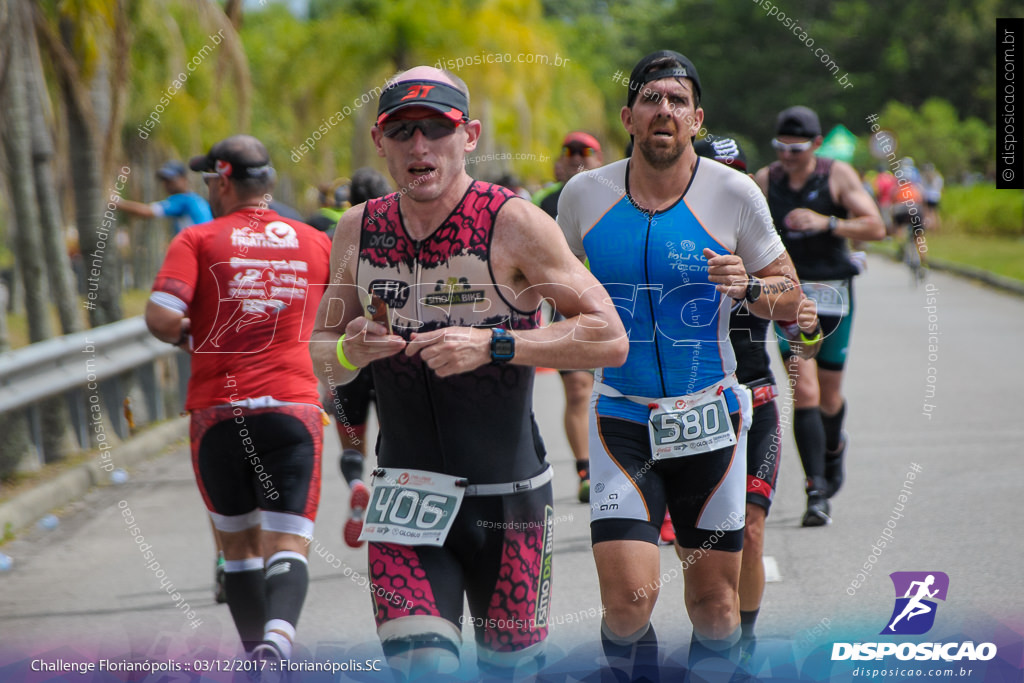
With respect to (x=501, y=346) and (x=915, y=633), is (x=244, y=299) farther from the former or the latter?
(x=915, y=633)

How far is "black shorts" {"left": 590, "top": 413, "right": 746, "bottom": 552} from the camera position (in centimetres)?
412

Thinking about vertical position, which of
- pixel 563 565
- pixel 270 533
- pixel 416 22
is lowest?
pixel 563 565

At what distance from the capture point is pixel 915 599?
4965 mm

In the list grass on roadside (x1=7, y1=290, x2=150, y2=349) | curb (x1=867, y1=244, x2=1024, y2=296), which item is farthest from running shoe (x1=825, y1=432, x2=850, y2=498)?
grass on roadside (x1=7, y1=290, x2=150, y2=349)

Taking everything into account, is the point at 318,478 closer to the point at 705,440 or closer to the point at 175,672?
the point at 175,672

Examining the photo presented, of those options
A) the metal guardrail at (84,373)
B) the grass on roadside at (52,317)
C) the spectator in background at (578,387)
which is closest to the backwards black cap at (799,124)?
the spectator in background at (578,387)

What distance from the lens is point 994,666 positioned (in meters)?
3.99

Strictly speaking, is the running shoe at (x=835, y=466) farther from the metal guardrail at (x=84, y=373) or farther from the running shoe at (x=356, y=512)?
the metal guardrail at (x=84, y=373)

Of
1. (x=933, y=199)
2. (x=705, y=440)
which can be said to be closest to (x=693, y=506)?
(x=705, y=440)

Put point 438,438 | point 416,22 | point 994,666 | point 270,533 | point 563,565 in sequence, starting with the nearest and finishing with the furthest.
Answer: point 438,438, point 994,666, point 270,533, point 563,565, point 416,22

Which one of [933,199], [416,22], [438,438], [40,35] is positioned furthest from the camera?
[933,199]

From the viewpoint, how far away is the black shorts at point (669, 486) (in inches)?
162

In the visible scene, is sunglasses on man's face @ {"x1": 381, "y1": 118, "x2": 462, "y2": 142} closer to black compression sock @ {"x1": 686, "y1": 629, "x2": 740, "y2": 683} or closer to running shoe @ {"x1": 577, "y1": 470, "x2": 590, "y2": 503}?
black compression sock @ {"x1": 686, "y1": 629, "x2": 740, "y2": 683}

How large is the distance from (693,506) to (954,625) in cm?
146
